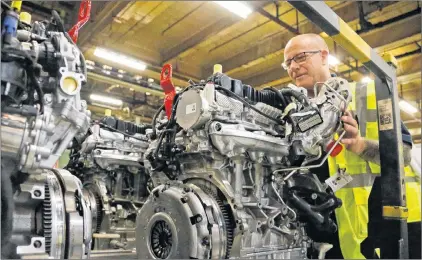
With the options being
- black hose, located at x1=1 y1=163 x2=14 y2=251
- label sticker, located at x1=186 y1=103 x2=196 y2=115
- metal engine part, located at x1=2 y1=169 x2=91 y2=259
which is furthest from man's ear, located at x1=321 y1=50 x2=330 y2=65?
black hose, located at x1=1 y1=163 x2=14 y2=251

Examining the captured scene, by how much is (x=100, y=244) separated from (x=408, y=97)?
6898mm

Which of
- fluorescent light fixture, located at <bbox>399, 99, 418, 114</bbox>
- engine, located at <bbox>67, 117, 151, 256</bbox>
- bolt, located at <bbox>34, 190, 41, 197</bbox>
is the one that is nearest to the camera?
bolt, located at <bbox>34, 190, 41, 197</bbox>

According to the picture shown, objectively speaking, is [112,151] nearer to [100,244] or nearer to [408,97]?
[100,244]

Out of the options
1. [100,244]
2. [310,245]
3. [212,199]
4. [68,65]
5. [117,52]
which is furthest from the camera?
[117,52]

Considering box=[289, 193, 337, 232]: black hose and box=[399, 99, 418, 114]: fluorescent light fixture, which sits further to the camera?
box=[399, 99, 418, 114]: fluorescent light fixture

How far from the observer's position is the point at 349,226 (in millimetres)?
2998

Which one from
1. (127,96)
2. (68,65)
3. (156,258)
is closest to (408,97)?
(127,96)

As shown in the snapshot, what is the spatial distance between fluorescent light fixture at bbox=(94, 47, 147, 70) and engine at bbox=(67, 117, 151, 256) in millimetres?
1579

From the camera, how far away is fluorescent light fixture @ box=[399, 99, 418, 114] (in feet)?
24.6

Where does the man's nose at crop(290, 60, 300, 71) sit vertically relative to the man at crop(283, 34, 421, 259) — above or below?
above

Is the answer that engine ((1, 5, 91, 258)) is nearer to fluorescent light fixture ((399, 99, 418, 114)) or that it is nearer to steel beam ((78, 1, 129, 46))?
steel beam ((78, 1, 129, 46))

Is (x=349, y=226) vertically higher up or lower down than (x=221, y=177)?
lower down

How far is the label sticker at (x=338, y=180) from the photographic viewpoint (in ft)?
9.39

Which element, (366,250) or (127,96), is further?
(127,96)
